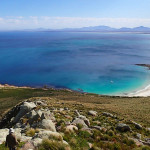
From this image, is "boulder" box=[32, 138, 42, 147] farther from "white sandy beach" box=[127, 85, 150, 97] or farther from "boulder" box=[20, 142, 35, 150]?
"white sandy beach" box=[127, 85, 150, 97]

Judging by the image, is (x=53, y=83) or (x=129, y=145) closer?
(x=129, y=145)

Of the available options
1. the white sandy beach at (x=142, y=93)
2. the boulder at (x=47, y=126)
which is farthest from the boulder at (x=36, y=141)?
the white sandy beach at (x=142, y=93)

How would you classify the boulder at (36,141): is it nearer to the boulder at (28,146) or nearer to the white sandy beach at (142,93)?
the boulder at (28,146)

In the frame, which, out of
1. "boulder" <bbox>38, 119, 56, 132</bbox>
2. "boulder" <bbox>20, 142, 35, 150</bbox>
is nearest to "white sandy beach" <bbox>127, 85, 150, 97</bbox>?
"boulder" <bbox>38, 119, 56, 132</bbox>

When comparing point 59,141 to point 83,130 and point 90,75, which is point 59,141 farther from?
point 90,75

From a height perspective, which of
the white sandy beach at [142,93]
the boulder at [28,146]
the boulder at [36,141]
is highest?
the boulder at [28,146]

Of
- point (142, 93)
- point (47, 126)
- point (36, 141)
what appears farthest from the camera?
point (142, 93)

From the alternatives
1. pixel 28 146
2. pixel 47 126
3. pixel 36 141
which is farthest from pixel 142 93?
pixel 28 146

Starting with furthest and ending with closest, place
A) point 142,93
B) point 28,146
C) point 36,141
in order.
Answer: point 142,93
point 36,141
point 28,146

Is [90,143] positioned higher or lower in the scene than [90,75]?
higher

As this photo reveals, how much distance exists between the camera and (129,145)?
1215 cm

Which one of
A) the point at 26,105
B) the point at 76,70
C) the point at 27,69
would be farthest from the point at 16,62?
the point at 26,105

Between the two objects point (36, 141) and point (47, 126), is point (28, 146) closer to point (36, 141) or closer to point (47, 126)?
point (36, 141)

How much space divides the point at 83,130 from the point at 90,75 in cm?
7324
